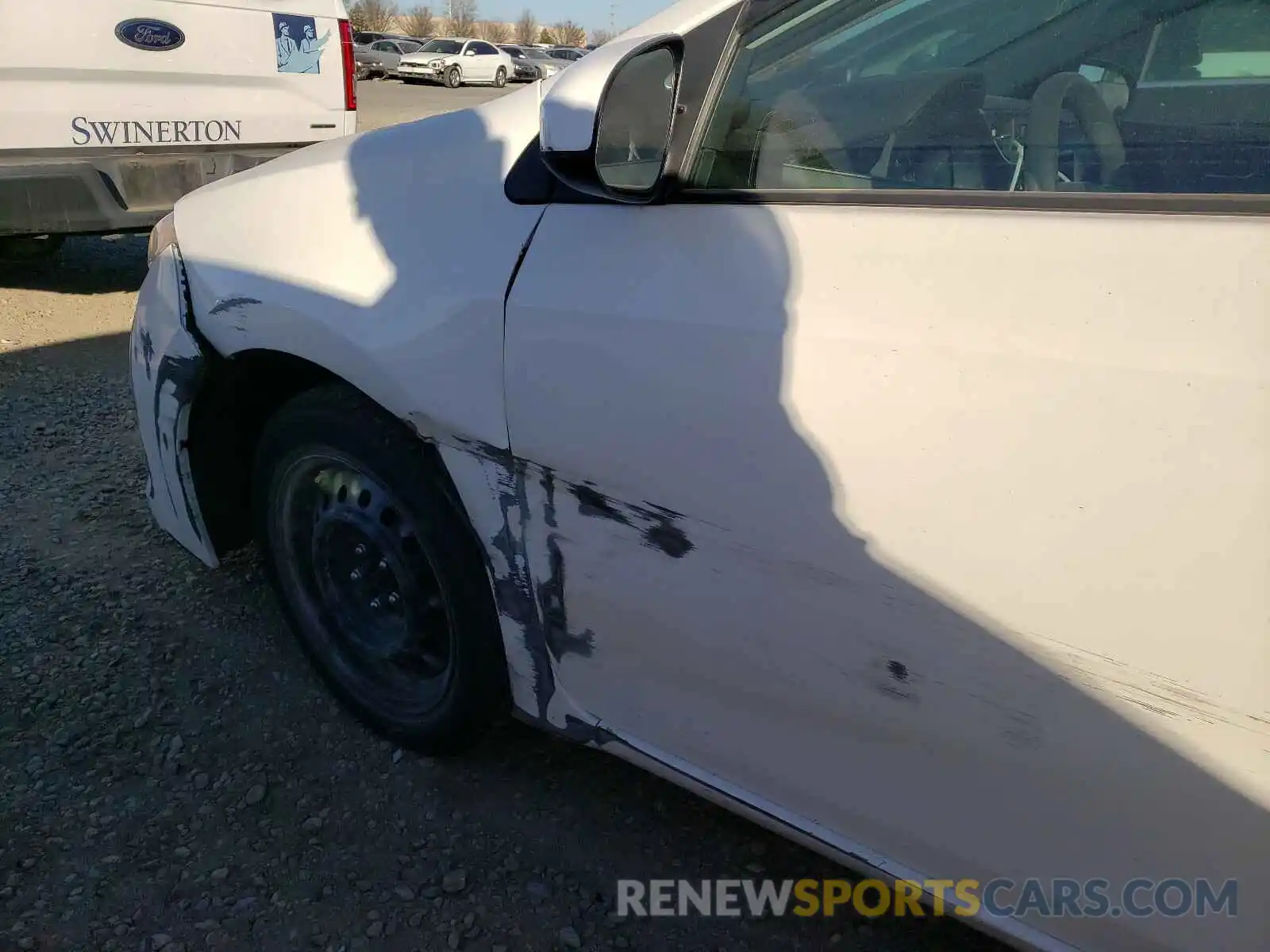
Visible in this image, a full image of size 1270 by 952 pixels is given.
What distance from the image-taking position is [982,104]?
1470 millimetres

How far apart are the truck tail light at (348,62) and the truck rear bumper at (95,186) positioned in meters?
0.82

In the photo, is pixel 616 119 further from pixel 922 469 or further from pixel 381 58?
pixel 381 58

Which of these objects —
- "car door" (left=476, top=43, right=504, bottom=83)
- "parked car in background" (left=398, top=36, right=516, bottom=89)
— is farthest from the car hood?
"car door" (left=476, top=43, right=504, bottom=83)

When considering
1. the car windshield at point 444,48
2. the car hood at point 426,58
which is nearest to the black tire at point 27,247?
the car hood at point 426,58

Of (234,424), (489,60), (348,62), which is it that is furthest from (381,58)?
(234,424)

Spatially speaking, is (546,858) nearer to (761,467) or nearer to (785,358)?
(761,467)

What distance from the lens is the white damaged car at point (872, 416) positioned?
1148mm

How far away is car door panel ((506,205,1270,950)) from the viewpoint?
1.12 meters

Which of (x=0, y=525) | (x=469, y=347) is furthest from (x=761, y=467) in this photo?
(x=0, y=525)

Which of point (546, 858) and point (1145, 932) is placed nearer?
point (1145, 932)

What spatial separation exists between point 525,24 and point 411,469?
250ft

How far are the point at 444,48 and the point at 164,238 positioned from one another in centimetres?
3082

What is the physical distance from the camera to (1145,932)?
1271 millimetres

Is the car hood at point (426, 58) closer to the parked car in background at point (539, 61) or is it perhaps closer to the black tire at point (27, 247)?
the parked car in background at point (539, 61)
